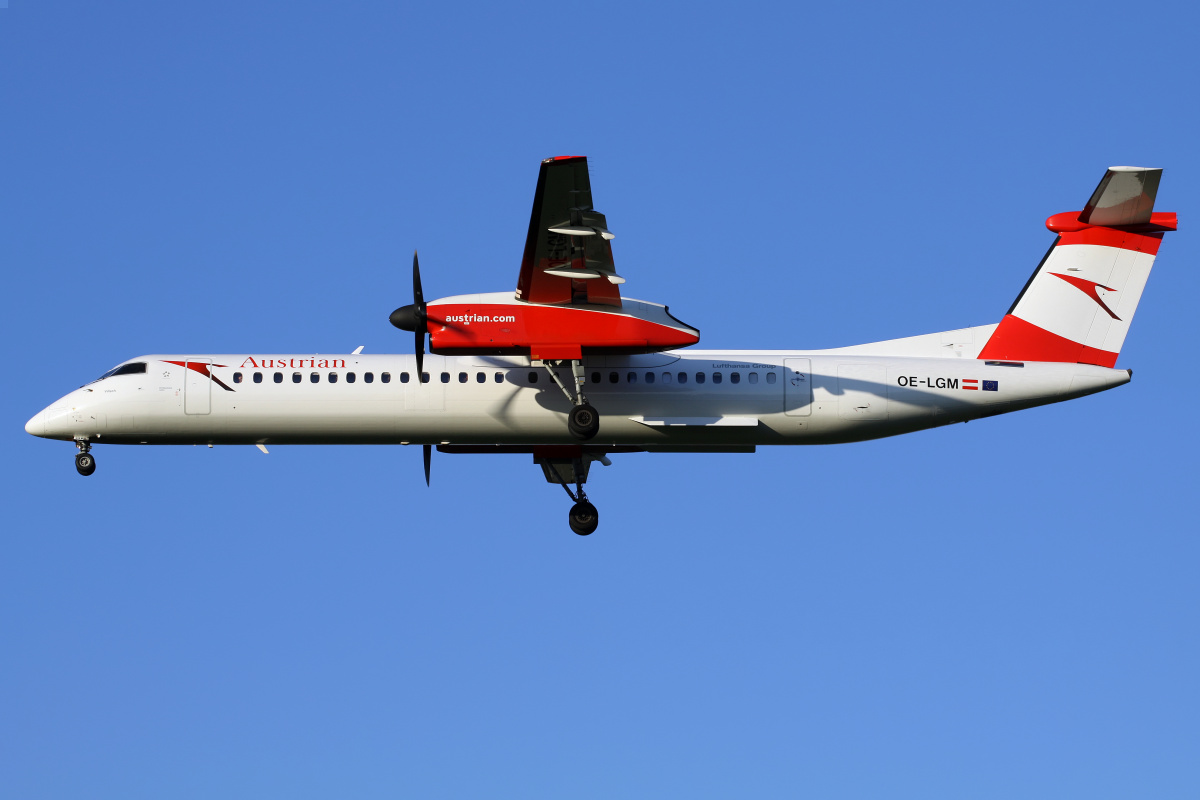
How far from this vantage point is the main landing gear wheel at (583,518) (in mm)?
29219

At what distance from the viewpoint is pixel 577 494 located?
96.5ft

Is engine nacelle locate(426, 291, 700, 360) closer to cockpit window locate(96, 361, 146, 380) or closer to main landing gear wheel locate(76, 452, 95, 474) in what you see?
cockpit window locate(96, 361, 146, 380)

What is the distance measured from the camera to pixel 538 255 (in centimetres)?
2475

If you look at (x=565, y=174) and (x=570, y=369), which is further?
(x=570, y=369)

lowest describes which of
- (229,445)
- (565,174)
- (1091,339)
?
(229,445)

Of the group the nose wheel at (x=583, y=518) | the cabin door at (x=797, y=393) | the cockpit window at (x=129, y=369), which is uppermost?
the cockpit window at (x=129, y=369)

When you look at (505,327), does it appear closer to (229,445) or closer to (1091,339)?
(229,445)

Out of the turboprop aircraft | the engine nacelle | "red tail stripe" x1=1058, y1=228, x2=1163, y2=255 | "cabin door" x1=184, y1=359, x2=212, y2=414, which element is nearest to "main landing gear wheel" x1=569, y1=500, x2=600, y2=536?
the turboprop aircraft

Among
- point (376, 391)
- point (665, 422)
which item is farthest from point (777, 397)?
point (376, 391)

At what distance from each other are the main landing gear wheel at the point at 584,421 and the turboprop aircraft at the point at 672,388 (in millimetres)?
30

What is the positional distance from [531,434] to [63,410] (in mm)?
8885

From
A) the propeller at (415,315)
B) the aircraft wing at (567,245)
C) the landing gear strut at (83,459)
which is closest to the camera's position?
the aircraft wing at (567,245)

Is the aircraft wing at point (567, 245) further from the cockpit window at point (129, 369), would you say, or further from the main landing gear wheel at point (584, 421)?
the cockpit window at point (129, 369)

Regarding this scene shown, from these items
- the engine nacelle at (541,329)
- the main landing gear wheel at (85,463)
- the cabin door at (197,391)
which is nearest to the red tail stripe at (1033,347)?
the engine nacelle at (541,329)
